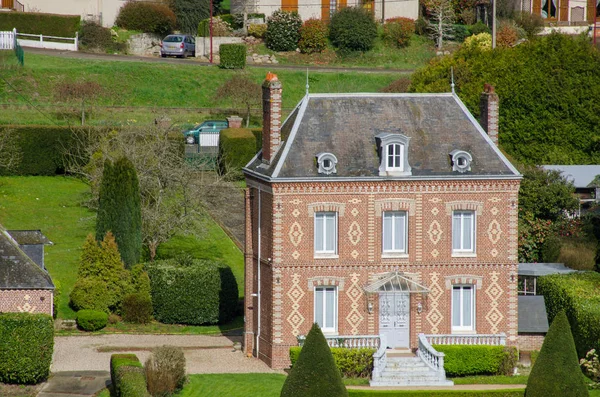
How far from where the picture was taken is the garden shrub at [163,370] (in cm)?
4031

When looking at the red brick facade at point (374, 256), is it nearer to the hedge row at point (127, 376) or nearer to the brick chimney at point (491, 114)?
the brick chimney at point (491, 114)

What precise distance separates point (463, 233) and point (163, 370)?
445 inches

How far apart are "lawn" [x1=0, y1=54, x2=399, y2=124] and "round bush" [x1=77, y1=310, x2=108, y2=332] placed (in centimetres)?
2454

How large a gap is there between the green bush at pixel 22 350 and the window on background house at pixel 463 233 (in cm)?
1370

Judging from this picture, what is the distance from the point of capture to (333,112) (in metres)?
45.7

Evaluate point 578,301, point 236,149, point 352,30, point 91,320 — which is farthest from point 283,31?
point 578,301

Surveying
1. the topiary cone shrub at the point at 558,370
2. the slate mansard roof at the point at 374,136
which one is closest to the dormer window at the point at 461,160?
the slate mansard roof at the point at 374,136

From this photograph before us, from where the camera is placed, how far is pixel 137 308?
50406mm

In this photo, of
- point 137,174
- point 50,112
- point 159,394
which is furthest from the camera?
point 50,112

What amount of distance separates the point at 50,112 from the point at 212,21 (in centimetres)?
1833

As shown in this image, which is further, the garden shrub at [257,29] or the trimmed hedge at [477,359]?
the garden shrub at [257,29]

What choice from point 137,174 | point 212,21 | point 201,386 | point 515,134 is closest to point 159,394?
point 201,386

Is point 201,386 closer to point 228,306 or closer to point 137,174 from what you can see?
point 228,306

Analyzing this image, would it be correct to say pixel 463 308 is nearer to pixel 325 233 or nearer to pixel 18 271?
pixel 325 233
